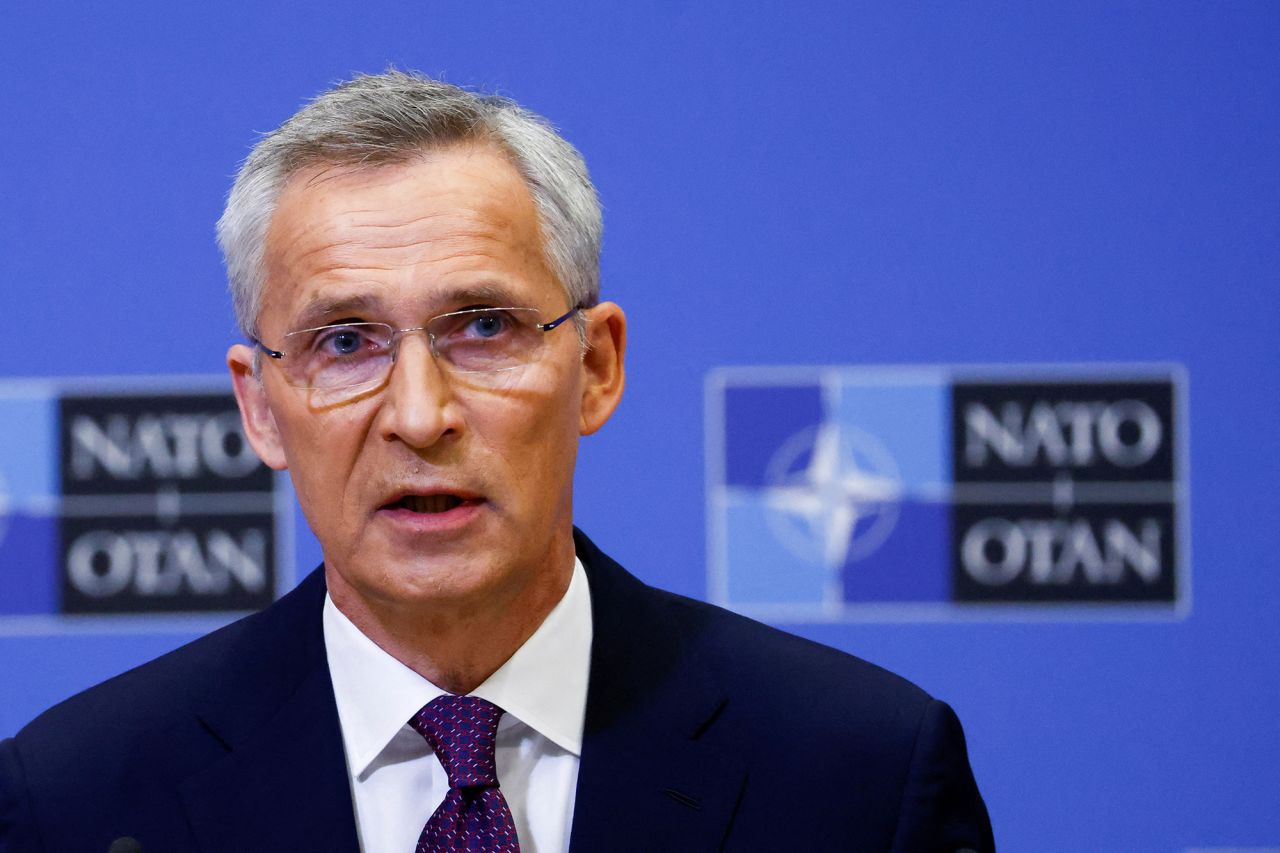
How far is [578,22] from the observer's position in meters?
2.38

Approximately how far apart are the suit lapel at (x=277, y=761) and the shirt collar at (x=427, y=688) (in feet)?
0.07

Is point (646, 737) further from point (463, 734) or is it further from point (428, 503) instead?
point (428, 503)

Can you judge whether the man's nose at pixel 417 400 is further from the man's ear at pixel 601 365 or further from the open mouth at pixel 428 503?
the man's ear at pixel 601 365

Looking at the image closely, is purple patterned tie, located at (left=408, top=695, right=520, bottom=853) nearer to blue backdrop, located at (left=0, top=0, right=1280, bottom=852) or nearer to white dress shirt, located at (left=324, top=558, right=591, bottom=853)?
white dress shirt, located at (left=324, top=558, right=591, bottom=853)

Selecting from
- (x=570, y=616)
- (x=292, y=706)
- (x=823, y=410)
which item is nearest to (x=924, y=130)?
(x=823, y=410)

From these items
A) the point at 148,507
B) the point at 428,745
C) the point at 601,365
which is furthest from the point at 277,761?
the point at 148,507

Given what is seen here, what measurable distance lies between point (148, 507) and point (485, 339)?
118 cm

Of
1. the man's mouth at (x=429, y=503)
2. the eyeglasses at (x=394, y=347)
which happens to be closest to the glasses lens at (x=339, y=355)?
the eyeglasses at (x=394, y=347)

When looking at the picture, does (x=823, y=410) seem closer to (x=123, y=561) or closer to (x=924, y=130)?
(x=924, y=130)

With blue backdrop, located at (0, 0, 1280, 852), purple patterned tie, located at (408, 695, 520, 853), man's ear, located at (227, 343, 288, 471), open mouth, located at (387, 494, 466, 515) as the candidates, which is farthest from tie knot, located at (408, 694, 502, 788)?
blue backdrop, located at (0, 0, 1280, 852)

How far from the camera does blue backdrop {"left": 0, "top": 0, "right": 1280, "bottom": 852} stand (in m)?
2.30

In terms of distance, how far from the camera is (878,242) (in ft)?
7.68

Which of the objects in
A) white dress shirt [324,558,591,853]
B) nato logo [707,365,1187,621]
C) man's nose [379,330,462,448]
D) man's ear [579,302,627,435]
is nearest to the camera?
man's nose [379,330,462,448]

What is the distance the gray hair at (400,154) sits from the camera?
1.43m
